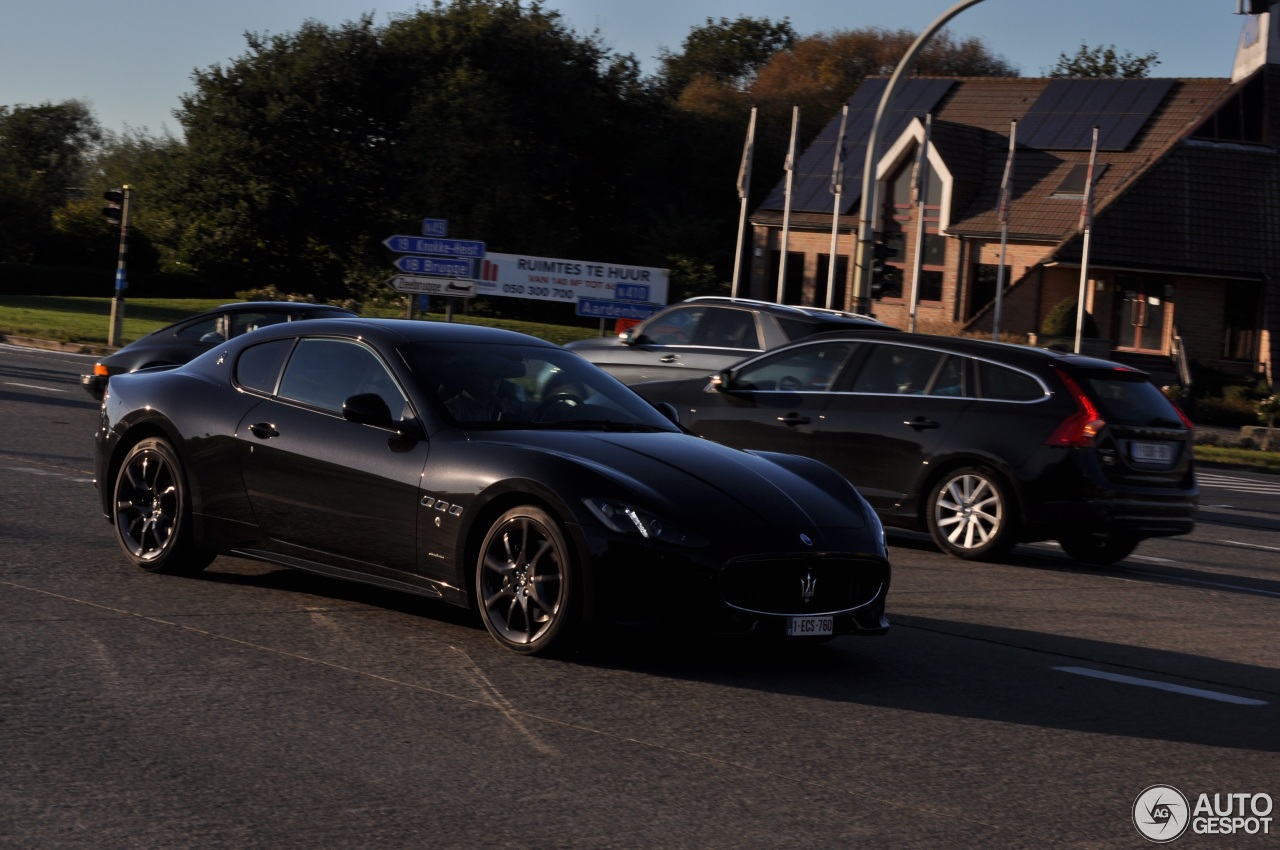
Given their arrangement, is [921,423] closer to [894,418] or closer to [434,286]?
[894,418]

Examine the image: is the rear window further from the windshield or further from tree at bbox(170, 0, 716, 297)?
tree at bbox(170, 0, 716, 297)

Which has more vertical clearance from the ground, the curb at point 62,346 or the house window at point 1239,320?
the house window at point 1239,320

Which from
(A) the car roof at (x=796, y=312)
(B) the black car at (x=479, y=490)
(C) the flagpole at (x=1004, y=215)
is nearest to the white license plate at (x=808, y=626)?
(B) the black car at (x=479, y=490)

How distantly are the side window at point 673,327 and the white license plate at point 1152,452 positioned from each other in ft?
23.7

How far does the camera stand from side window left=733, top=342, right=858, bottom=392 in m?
13.0

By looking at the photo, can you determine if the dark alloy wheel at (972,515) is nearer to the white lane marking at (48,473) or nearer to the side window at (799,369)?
the side window at (799,369)

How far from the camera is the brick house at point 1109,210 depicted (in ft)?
142

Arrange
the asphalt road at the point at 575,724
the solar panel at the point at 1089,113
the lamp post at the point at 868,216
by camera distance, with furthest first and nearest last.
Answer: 1. the solar panel at the point at 1089,113
2. the lamp post at the point at 868,216
3. the asphalt road at the point at 575,724

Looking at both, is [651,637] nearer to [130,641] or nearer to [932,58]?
[130,641]

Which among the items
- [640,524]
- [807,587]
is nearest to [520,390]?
[640,524]

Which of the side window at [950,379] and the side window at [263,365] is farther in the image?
the side window at [950,379]

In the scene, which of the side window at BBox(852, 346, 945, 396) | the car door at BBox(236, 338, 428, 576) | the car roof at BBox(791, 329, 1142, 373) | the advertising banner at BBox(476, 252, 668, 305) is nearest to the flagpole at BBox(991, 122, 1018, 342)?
the advertising banner at BBox(476, 252, 668, 305)

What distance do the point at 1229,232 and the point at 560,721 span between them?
40909 mm

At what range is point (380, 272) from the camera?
5909cm
